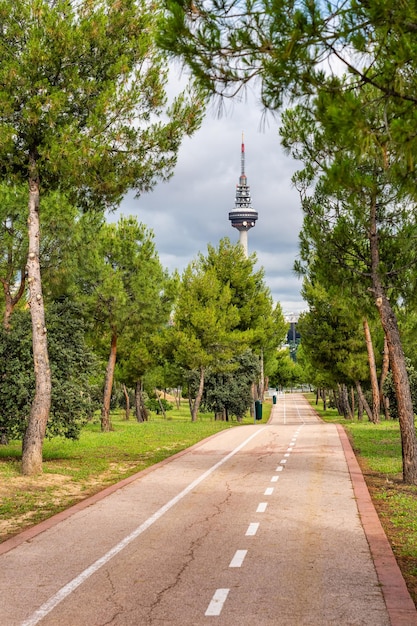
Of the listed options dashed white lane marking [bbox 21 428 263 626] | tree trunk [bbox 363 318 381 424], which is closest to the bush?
dashed white lane marking [bbox 21 428 263 626]

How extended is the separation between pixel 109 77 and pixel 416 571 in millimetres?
12393

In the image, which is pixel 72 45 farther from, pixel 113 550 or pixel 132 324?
pixel 132 324

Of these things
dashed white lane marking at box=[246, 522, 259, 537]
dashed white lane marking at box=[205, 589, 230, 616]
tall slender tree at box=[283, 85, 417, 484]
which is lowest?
dashed white lane marking at box=[205, 589, 230, 616]

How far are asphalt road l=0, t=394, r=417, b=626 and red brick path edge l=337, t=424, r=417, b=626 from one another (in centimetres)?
5

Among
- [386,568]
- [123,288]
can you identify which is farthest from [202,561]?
[123,288]

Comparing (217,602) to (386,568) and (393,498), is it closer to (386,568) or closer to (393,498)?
(386,568)

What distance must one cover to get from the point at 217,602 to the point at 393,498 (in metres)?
6.62

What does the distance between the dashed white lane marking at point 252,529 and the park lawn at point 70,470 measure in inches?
131

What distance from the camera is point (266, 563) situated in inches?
293

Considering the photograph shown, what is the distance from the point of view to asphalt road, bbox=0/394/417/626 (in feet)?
19.1

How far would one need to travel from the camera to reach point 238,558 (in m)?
7.64

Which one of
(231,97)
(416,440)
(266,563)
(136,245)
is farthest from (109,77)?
(136,245)

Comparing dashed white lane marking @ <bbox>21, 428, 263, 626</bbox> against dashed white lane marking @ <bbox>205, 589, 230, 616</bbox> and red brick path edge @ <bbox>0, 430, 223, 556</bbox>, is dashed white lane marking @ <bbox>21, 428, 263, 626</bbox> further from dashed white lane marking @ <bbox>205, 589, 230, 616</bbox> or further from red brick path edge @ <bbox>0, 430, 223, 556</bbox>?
red brick path edge @ <bbox>0, 430, 223, 556</bbox>

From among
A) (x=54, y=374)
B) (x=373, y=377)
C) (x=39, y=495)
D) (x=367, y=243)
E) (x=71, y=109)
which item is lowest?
(x=39, y=495)
